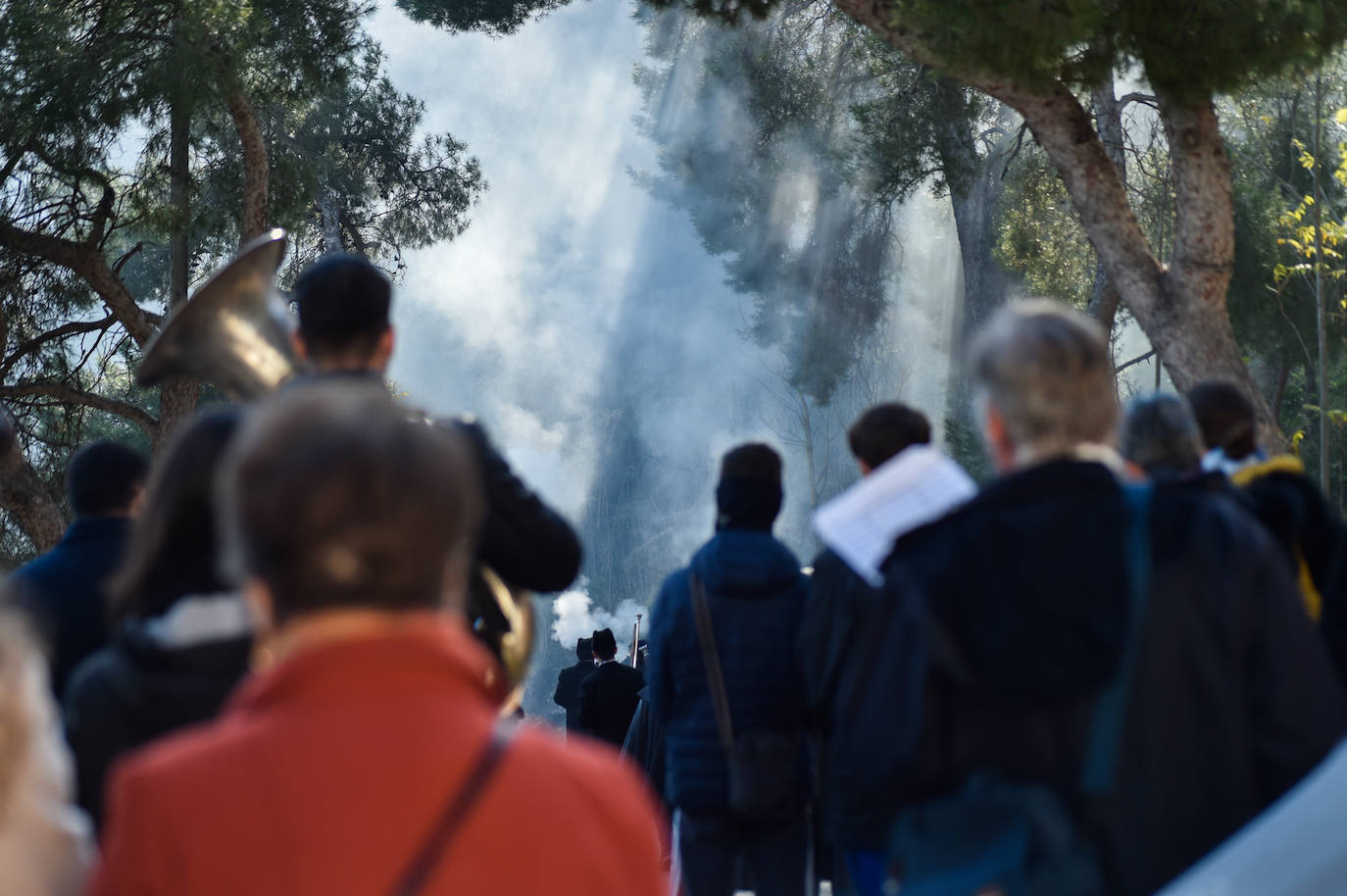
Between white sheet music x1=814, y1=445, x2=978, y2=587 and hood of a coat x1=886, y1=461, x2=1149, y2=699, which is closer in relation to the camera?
hood of a coat x1=886, y1=461, x2=1149, y2=699

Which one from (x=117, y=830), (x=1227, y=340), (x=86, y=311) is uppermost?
(x=86, y=311)

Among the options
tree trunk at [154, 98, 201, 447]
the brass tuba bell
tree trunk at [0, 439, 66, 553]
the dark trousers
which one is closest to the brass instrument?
the brass tuba bell

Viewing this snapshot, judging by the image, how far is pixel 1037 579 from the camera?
201cm

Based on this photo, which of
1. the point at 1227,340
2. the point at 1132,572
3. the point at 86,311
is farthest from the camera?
the point at 86,311

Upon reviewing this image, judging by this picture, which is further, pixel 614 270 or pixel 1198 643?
pixel 614 270

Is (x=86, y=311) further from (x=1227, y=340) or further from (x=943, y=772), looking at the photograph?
(x=943, y=772)

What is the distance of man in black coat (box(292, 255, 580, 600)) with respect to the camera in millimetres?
2682

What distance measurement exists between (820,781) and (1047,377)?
7.12 feet

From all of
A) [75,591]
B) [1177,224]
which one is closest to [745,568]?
[75,591]

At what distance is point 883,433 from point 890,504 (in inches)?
50.4

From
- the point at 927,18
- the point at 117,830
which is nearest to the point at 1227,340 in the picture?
the point at 927,18

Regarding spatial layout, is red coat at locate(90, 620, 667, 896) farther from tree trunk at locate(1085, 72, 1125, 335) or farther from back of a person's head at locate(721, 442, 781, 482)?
tree trunk at locate(1085, 72, 1125, 335)

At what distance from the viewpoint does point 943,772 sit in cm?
208

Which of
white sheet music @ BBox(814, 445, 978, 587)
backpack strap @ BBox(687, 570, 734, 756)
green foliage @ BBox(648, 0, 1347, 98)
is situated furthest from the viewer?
green foliage @ BBox(648, 0, 1347, 98)
